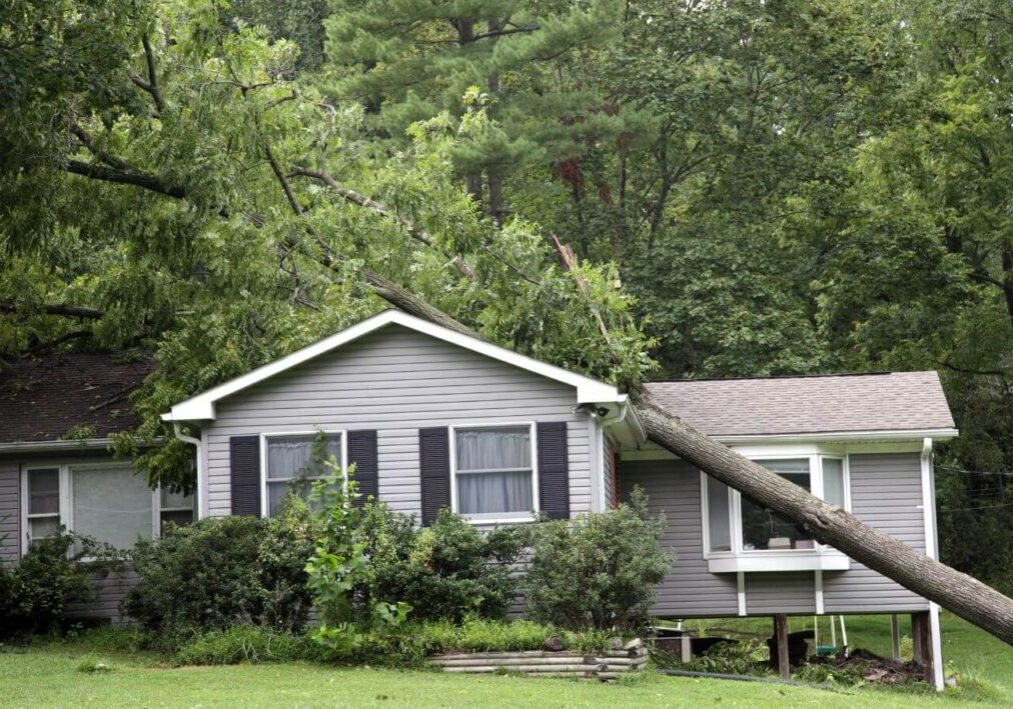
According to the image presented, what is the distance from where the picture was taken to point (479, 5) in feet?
112

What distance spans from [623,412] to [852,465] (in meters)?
4.53

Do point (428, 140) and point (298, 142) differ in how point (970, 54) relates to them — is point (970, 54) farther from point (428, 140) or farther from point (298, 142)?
point (298, 142)

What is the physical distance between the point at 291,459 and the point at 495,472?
95.6 inches

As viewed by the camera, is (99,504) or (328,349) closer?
(328,349)

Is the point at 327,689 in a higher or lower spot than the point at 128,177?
lower

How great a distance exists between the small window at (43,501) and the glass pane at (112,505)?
0.25 m

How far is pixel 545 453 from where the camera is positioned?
17.5 m

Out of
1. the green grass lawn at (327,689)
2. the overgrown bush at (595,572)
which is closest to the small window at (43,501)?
the green grass lawn at (327,689)

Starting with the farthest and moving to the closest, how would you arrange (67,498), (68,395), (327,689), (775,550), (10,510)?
(68,395) < (67,498) < (10,510) < (775,550) < (327,689)

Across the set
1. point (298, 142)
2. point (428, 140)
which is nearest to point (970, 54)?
point (428, 140)

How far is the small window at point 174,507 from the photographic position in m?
20.6

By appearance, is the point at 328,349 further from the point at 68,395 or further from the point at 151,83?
the point at 68,395

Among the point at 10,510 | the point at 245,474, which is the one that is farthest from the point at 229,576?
the point at 10,510

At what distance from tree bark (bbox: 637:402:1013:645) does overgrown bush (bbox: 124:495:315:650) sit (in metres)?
5.02
